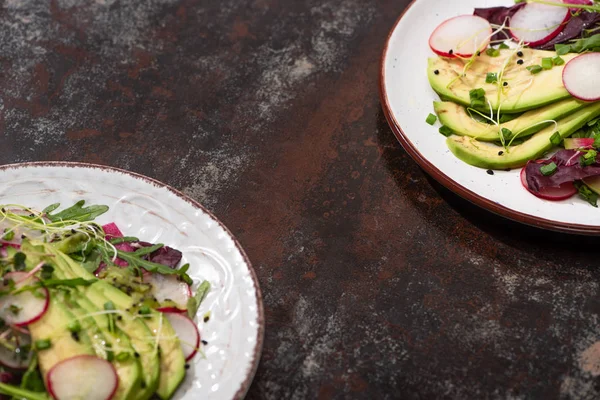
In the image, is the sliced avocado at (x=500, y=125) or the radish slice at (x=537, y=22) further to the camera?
the radish slice at (x=537, y=22)

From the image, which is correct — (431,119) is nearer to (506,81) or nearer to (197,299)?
(506,81)

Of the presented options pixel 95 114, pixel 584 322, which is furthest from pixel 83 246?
pixel 584 322

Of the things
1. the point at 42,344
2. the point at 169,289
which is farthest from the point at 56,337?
the point at 169,289

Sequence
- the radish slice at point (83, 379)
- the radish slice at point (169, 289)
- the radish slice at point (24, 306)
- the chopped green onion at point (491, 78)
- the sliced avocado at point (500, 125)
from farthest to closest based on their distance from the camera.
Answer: the chopped green onion at point (491, 78) < the sliced avocado at point (500, 125) < the radish slice at point (169, 289) < the radish slice at point (24, 306) < the radish slice at point (83, 379)

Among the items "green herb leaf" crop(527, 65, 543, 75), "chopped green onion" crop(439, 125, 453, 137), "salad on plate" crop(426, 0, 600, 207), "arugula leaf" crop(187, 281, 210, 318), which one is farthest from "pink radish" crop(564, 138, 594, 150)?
"arugula leaf" crop(187, 281, 210, 318)

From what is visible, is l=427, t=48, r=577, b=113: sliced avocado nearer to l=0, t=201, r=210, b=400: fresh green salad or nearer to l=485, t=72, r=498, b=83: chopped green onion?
l=485, t=72, r=498, b=83: chopped green onion

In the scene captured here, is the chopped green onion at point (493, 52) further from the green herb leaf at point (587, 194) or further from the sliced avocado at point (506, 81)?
the green herb leaf at point (587, 194)

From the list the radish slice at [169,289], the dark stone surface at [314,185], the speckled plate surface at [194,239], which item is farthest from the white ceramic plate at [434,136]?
the radish slice at [169,289]
